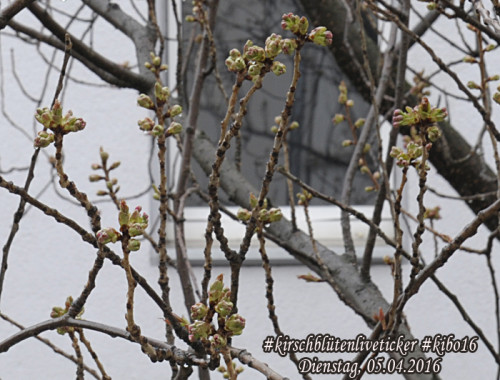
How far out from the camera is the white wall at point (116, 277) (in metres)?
2.63

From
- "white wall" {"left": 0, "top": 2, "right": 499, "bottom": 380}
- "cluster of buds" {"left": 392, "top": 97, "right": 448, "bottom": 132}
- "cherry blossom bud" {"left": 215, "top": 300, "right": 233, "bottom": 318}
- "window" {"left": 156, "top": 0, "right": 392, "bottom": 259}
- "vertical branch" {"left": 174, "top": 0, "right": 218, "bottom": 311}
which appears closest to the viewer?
"cherry blossom bud" {"left": 215, "top": 300, "right": 233, "bottom": 318}

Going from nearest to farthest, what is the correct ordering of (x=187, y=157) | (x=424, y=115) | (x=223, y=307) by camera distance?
(x=223, y=307)
(x=424, y=115)
(x=187, y=157)

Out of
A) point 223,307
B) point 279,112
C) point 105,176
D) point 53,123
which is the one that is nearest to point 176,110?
point 53,123

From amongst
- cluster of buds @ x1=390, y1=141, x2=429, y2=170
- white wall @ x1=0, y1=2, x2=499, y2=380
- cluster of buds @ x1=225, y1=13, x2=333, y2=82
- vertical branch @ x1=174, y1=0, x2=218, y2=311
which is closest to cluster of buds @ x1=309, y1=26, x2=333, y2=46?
cluster of buds @ x1=225, y1=13, x2=333, y2=82

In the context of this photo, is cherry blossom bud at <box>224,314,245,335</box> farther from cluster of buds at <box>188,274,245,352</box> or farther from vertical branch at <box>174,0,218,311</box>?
vertical branch at <box>174,0,218,311</box>

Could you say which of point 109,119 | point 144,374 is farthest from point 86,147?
point 144,374

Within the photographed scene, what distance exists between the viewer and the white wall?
Answer: 8.64 ft

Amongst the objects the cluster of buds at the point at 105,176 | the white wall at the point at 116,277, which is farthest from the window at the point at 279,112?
the cluster of buds at the point at 105,176

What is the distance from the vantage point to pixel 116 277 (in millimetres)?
2691

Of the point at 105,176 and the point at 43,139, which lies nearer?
the point at 43,139

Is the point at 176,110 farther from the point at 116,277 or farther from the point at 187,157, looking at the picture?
the point at 116,277

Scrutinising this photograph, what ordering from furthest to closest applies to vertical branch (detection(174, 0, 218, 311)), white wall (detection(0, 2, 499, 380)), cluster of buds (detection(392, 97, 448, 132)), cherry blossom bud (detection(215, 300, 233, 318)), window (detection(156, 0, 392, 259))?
window (detection(156, 0, 392, 259)) → white wall (detection(0, 2, 499, 380)) → vertical branch (detection(174, 0, 218, 311)) → cluster of buds (detection(392, 97, 448, 132)) → cherry blossom bud (detection(215, 300, 233, 318))

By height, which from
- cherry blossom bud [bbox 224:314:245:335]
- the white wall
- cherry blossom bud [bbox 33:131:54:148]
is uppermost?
the white wall

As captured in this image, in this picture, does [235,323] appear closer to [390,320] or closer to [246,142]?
[390,320]
